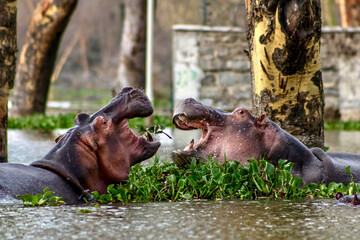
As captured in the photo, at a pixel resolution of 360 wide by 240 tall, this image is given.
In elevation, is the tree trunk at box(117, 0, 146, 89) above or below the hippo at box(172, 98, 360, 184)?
above

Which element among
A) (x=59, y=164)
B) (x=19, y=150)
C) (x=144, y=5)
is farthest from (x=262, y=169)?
(x=144, y=5)

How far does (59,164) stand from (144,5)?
12.6 m

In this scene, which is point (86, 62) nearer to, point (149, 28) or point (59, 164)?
point (149, 28)

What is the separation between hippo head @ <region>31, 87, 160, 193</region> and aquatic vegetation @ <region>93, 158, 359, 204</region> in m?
0.13

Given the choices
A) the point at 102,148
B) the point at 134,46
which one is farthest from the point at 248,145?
the point at 134,46

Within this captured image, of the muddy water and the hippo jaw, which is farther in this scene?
the hippo jaw

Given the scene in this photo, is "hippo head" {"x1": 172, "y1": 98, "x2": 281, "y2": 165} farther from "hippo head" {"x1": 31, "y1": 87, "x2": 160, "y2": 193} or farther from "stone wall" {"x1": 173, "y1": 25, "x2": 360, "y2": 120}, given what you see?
"stone wall" {"x1": 173, "y1": 25, "x2": 360, "y2": 120}

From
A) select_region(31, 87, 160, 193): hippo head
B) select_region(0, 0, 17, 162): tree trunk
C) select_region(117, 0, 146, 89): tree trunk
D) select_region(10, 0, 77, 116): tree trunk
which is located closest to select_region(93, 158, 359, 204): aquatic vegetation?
select_region(31, 87, 160, 193): hippo head

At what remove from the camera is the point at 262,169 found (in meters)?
5.00

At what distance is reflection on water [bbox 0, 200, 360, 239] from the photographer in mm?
3572

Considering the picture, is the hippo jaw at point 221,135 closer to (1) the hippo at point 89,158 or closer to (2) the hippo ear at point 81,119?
(1) the hippo at point 89,158

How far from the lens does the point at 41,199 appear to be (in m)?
4.45

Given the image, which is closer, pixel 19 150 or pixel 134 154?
pixel 134 154

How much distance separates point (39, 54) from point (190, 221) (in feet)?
36.0
